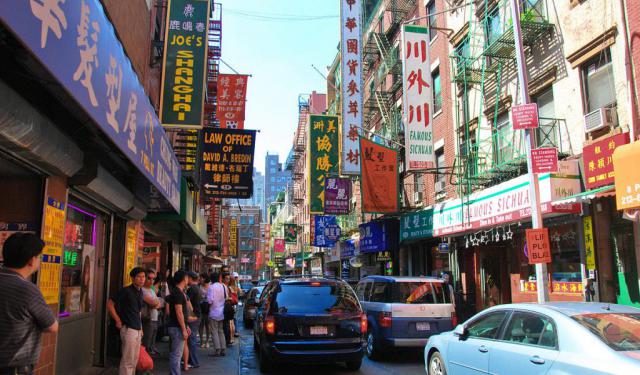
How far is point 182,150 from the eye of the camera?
52.0 feet

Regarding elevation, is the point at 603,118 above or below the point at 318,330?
above

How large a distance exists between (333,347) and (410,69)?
38.7 ft

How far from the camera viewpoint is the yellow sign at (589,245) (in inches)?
423

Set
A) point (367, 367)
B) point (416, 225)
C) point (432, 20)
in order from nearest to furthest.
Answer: point (367, 367)
point (416, 225)
point (432, 20)

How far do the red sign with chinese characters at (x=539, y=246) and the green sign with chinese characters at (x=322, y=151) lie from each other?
18100 mm

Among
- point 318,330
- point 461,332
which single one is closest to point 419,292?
point 318,330

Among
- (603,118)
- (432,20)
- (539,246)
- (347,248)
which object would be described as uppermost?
(432,20)

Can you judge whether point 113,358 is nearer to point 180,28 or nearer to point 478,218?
point 180,28

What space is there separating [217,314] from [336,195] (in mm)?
15310

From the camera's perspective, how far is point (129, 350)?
6398 mm

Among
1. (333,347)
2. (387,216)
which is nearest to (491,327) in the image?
(333,347)

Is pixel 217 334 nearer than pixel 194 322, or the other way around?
pixel 194 322

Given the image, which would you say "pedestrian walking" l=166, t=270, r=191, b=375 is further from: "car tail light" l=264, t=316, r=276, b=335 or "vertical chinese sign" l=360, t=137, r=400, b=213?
"vertical chinese sign" l=360, t=137, r=400, b=213

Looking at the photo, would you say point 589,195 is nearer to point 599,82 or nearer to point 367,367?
point 599,82
